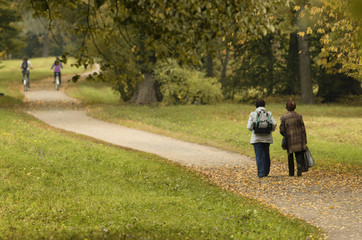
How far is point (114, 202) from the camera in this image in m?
8.51

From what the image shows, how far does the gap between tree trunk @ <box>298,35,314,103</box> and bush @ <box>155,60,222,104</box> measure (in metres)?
5.18

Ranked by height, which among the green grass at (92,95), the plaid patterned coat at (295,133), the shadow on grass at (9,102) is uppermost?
the green grass at (92,95)

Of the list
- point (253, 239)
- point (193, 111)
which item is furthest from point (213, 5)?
point (193, 111)

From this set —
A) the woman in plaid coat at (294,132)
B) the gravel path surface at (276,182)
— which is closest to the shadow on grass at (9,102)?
the gravel path surface at (276,182)

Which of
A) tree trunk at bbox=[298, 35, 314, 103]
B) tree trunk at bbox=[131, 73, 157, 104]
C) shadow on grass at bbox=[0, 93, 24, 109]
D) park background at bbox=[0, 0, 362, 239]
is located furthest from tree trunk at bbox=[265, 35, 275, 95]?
shadow on grass at bbox=[0, 93, 24, 109]

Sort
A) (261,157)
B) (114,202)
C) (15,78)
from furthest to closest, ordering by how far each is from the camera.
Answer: (15,78) < (261,157) < (114,202)

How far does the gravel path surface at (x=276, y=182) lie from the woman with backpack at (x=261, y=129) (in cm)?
43

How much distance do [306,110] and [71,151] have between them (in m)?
16.6

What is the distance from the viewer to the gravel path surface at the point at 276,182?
8578 mm

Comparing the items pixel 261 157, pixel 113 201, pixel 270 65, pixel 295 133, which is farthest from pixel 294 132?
pixel 270 65

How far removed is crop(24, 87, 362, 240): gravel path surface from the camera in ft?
28.1

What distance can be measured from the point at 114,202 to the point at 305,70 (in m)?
24.5

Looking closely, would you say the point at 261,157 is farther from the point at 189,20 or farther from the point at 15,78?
the point at 15,78

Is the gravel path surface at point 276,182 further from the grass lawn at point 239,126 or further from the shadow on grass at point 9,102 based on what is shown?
the shadow on grass at point 9,102
